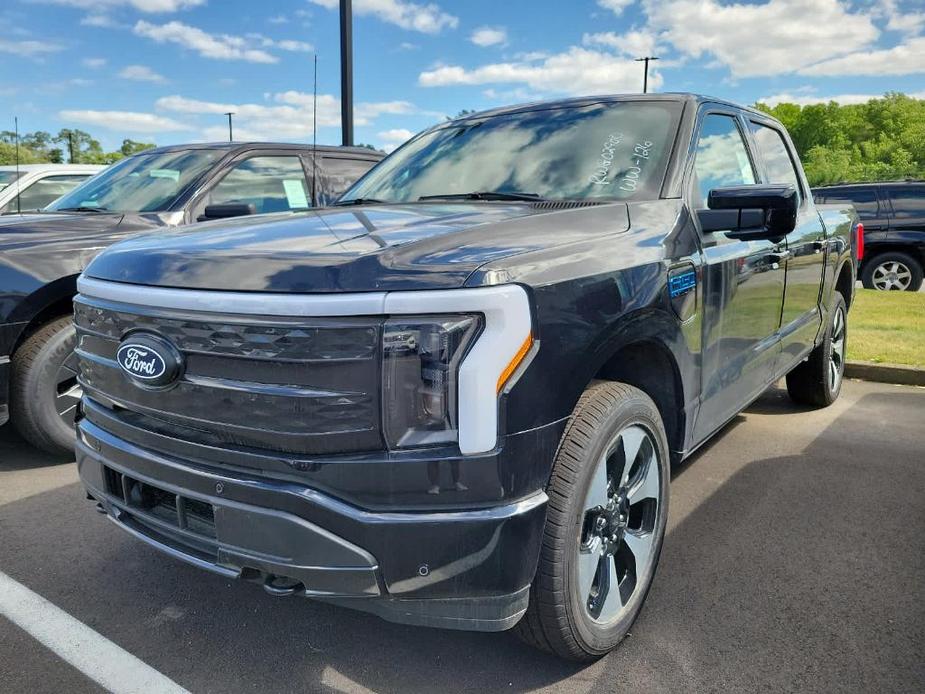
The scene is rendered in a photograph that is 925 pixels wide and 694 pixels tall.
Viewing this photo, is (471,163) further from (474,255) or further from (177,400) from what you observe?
(177,400)

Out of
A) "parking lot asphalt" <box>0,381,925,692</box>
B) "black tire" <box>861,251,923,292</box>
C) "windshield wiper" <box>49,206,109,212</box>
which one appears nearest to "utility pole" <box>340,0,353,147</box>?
"windshield wiper" <box>49,206,109,212</box>

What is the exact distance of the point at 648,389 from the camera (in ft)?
8.90

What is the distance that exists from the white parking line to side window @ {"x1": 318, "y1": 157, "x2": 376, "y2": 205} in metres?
3.84

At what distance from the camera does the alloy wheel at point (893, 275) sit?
1210 centimetres

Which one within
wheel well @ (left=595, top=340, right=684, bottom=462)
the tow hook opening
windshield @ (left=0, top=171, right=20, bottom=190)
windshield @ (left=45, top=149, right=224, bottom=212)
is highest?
windshield @ (left=0, top=171, right=20, bottom=190)

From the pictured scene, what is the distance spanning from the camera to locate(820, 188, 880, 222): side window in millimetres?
12188

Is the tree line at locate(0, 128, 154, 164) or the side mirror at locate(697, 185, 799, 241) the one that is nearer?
the side mirror at locate(697, 185, 799, 241)

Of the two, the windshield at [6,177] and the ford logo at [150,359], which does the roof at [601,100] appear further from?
the windshield at [6,177]

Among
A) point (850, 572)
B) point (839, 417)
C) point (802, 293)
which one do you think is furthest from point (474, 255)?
point (839, 417)

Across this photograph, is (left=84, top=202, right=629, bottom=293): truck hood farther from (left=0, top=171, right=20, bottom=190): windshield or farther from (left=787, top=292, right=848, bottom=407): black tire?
(left=0, top=171, right=20, bottom=190): windshield

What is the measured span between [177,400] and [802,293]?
3411 millimetres

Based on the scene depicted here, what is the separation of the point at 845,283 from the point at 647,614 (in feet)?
12.0

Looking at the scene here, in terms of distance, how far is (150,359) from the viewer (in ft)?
7.01

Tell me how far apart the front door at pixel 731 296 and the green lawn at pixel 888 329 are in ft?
11.4
